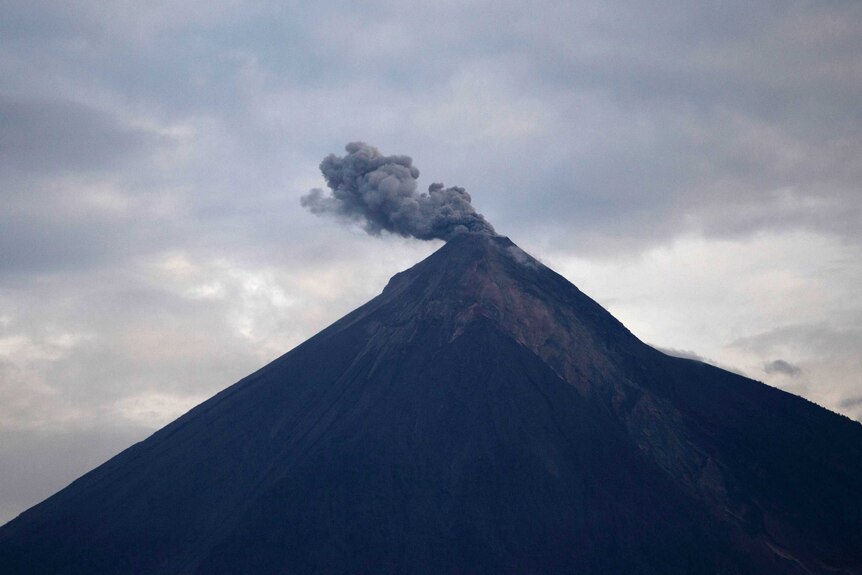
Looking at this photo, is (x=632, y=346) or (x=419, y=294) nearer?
(x=632, y=346)

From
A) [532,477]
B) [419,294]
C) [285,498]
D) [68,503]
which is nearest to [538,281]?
[419,294]

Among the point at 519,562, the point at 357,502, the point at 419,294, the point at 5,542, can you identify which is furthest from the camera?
the point at 419,294

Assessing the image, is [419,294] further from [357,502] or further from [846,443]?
[846,443]

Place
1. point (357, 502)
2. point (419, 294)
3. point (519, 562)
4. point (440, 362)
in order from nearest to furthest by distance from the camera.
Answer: point (519, 562) < point (357, 502) < point (440, 362) < point (419, 294)

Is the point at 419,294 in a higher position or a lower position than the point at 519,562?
higher

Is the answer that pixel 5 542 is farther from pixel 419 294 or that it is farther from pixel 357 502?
pixel 419 294

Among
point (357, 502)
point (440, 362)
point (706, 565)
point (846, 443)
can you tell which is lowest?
point (706, 565)
